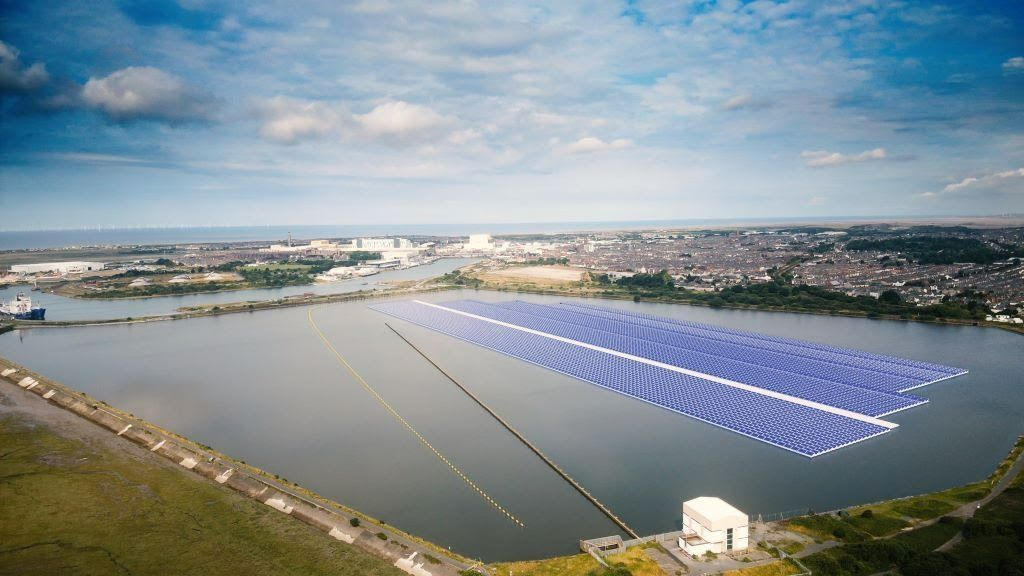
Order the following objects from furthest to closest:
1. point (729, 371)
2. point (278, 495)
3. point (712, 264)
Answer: point (712, 264) < point (729, 371) < point (278, 495)

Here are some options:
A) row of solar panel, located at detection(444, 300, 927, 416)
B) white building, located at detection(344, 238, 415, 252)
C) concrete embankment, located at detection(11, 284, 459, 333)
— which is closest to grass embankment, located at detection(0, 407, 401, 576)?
row of solar panel, located at detection(444, 300, 927, 416)

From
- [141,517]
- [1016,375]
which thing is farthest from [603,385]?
[1016,375]

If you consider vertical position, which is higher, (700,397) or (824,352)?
(824,352)

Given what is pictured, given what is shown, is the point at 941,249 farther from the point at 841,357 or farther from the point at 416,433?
the point at 416,433

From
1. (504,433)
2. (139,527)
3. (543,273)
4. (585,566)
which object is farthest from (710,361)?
(543,273)

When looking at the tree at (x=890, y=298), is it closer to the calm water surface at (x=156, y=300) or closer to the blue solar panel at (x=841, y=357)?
the blue solar panel at (x=841, y=357)

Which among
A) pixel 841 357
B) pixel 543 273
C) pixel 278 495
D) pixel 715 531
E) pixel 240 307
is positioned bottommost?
pixel 278 495

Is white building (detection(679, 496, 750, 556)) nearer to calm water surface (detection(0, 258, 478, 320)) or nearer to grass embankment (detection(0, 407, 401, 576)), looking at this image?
grass embankment (detection(0, 407, 401, 576))
